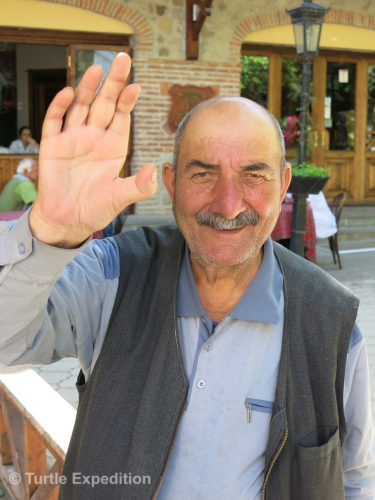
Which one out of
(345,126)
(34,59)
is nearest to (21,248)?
(345,126)

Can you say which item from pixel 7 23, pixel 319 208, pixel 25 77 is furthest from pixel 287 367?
pixel 25 77

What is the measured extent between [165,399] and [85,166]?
54 cm

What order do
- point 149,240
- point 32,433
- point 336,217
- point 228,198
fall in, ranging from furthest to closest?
1. point 336,217
2. point 32,433
3. point 149,240
4. point 228,198

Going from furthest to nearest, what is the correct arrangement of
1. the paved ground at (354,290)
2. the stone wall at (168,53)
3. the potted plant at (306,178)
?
the stone wall at (168,53) → the potted plant at (306,178) → the paved ground at (354,290)

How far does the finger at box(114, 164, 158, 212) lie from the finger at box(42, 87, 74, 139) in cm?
16

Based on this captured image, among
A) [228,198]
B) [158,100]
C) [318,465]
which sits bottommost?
[318,465]

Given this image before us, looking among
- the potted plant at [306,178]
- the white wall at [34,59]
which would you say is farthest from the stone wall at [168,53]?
the white wall at [34,59]

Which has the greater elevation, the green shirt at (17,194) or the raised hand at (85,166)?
the raised hand at (85,166)

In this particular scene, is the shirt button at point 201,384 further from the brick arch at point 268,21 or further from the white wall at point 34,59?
the white wall at point 34,59

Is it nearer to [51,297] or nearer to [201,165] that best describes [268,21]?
[201,165]

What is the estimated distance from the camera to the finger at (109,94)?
126 cm

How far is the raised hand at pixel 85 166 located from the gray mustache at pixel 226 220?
0.33m

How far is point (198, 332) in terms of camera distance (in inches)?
60.6

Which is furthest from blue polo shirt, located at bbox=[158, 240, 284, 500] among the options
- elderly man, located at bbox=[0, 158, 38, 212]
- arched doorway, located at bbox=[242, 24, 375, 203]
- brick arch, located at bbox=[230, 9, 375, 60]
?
arched doorway, located at bbox=[242, 24, 375, 203]
